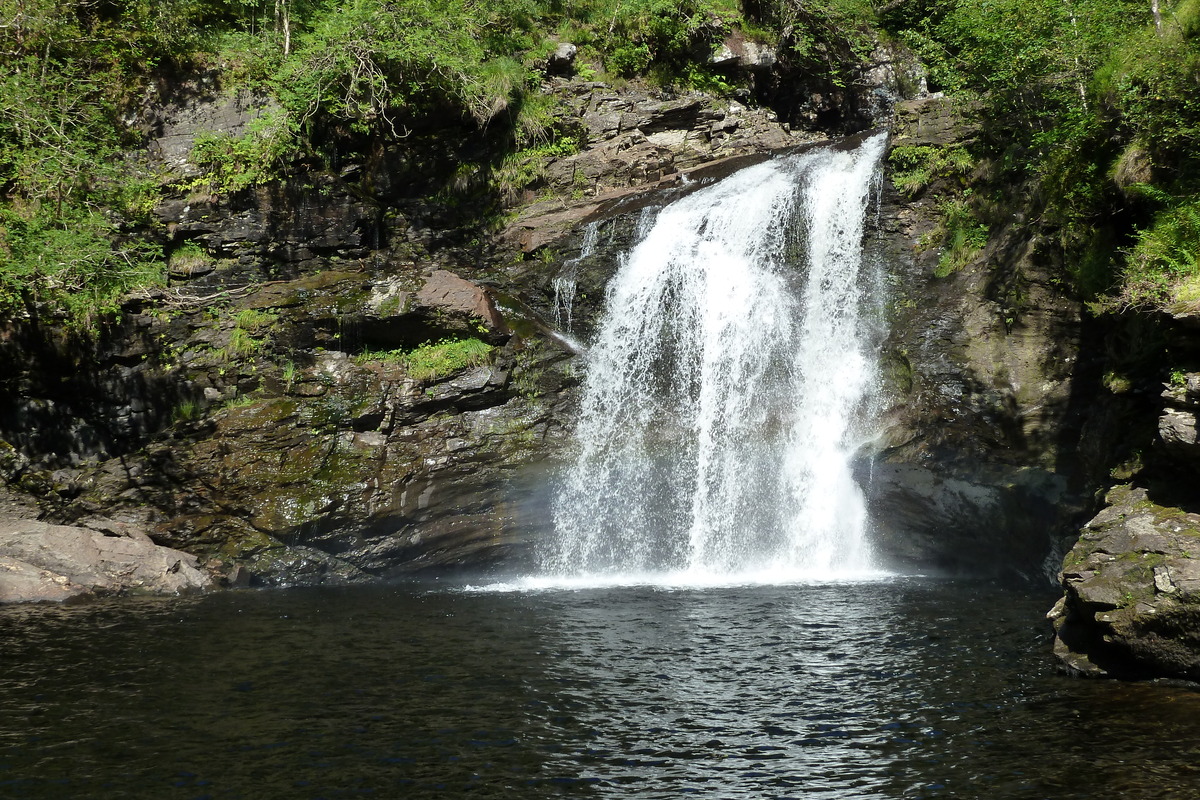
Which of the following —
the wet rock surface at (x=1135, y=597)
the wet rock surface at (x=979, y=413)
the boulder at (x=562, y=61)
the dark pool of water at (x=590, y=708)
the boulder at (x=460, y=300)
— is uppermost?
the boulder at (x=562, y=61)

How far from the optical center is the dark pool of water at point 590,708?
239 inches

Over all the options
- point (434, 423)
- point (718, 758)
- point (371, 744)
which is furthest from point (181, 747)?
point (434, 423)

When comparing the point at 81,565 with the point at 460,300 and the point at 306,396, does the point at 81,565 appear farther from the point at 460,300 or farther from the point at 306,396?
the point at 460,300

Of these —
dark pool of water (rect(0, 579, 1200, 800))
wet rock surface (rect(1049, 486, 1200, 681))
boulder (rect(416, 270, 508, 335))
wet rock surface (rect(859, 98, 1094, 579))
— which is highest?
boulder (rect(416, 270, 508, 335))

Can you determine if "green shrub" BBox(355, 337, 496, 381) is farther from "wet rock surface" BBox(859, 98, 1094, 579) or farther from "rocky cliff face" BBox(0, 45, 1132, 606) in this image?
"wet rock surface" BBox(859, 98, 1094, 579)

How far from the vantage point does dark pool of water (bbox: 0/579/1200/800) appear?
6074mm

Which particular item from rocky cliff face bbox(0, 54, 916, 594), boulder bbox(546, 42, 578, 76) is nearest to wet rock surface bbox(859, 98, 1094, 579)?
rocky cliff face bbox(0, 54, 916, 594)

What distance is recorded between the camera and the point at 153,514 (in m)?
16.1

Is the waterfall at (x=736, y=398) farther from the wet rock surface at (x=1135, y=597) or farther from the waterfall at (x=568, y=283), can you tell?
the wet rock surface at (x=1135, y=597)

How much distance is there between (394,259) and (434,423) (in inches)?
219

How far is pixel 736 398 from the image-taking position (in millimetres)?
16297

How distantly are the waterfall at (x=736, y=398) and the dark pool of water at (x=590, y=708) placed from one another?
3680 millimetres

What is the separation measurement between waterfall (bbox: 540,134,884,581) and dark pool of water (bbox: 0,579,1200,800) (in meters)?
3.68

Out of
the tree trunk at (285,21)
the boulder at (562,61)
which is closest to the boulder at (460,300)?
the tree trunk at (285,21)
